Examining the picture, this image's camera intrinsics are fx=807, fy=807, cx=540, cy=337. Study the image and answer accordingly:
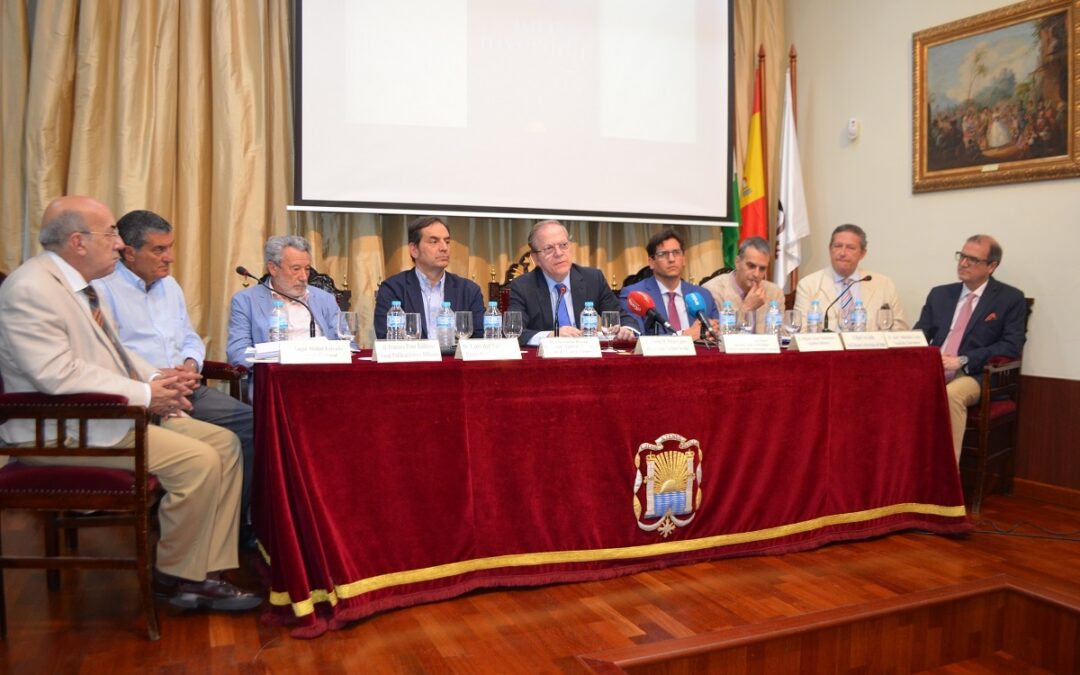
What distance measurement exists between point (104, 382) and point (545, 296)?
1809 mm

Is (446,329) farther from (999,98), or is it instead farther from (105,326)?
(999,98)

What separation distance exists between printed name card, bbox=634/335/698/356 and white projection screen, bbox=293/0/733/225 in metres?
2.00

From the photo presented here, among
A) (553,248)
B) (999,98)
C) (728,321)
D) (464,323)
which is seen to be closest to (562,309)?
(553,248)

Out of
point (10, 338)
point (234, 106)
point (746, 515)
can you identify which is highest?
point (234, 106)

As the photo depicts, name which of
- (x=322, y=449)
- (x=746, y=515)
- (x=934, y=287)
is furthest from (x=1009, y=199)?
(x=322, y=449)

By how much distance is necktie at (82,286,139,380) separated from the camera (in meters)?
2.39

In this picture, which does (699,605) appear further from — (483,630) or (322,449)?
(322,449)

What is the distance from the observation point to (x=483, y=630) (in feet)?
7.36

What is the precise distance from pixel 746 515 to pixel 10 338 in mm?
2324

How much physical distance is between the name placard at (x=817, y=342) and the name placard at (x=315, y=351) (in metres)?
1.60

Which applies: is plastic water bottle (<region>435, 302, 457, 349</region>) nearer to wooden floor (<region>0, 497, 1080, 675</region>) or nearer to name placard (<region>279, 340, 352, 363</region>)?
name placard (<region>279, 340, 352, 363</region>)

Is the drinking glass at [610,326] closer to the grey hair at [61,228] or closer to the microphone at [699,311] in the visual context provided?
the microphone at [699,311]

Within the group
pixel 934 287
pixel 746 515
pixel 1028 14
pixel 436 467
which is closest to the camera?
pixel 436 467

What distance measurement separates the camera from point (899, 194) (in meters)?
4.66
